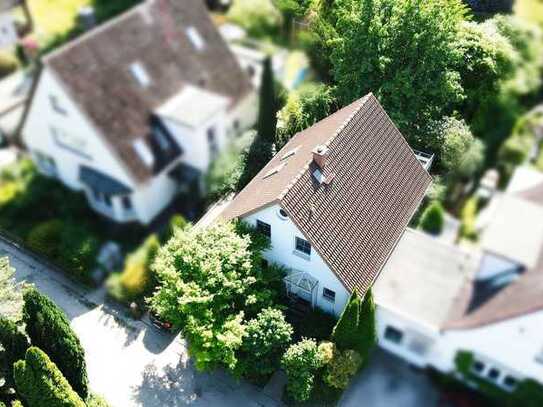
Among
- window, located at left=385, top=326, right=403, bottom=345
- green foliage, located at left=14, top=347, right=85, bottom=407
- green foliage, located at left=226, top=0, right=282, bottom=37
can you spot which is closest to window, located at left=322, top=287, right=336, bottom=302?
window, located at left=385, top=326, right=403, bottom=345

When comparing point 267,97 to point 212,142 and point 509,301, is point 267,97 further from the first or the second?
point 509,301

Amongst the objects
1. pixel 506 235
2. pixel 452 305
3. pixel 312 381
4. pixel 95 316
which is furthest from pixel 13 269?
pixel 506 235

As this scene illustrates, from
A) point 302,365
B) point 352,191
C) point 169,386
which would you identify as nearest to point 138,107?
point 352,191


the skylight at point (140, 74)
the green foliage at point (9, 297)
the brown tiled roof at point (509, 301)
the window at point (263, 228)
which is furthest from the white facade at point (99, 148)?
the green foliage at point (9, 297)

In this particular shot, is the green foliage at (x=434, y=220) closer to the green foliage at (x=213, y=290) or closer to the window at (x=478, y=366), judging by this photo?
the window at (x=478, y=366)

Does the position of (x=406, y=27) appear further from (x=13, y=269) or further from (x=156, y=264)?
(x=13, y=269)

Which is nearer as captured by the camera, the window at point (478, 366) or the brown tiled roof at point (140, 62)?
the brown tiled roof at point (140, 62)
